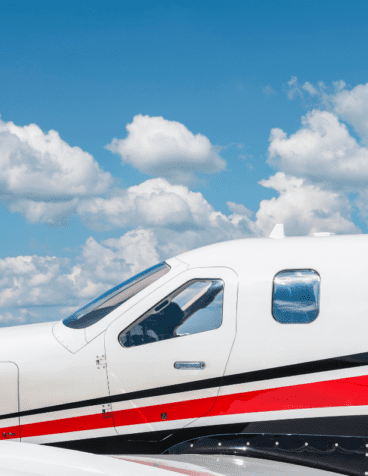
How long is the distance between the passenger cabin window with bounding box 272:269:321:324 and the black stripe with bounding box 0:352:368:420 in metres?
0.45

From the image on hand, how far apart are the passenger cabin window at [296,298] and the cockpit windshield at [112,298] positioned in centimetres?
126

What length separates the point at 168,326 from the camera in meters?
Answer: 4.90

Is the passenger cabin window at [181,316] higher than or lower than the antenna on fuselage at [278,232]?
lower

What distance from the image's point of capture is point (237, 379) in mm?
4730

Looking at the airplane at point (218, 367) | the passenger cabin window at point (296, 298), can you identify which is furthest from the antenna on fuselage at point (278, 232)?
the passenger cabin window at point (296, 298)

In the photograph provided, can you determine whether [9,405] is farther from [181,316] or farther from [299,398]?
[299,398]

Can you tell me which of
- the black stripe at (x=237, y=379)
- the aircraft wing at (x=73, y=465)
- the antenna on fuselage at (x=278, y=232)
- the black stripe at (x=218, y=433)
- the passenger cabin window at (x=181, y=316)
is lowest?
the black stripe at (x=218, y=433)

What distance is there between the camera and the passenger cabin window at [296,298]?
4723 mm

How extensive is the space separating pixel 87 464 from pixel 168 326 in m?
1.64

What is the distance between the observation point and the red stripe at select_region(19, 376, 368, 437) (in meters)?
4.61

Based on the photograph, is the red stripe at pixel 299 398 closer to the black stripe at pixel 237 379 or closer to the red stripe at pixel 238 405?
the red stripe at pixel 238 405

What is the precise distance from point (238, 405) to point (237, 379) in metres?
0.26

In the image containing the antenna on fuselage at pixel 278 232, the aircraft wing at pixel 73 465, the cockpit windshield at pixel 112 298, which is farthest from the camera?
the antenna on fuselage at pixel 278 232

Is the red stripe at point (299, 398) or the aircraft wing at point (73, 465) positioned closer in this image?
the aircraft wing at point (73, 465)
